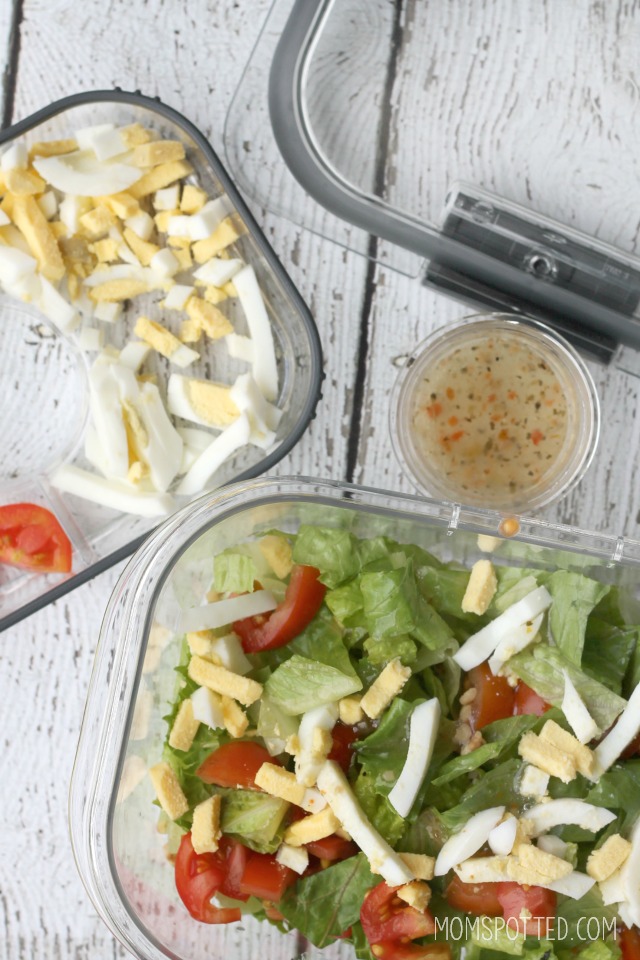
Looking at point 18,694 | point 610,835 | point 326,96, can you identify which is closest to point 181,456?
point 18,694

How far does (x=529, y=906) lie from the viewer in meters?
1.03

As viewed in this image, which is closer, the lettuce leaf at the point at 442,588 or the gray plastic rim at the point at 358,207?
the lettuce leaf at the point at 442,588

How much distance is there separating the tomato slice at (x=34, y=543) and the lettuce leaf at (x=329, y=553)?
Answer: 1.50ft

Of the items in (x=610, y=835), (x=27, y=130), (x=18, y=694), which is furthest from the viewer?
(x=18, y=694)

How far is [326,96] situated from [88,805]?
1.08m

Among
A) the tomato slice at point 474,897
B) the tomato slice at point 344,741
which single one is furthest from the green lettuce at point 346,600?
Answer: the tomato slice at point 474,897

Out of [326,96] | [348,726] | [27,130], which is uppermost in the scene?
[326,96]

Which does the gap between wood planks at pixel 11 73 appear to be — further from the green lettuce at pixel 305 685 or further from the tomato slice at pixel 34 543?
the green lettuce at pixel 305 685

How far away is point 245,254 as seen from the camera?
4.48ft

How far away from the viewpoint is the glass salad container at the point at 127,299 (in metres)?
1.31

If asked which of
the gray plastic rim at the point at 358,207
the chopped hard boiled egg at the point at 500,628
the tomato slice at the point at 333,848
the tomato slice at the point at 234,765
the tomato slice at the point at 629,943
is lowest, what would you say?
the tomato slice at the point at 629,943

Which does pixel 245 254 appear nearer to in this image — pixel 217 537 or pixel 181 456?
pixel 181 456

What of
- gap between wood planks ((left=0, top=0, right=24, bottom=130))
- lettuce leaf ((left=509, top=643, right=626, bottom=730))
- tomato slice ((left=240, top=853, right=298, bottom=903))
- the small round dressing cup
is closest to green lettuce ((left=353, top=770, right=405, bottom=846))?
tomato slice ((left=240, top=853, right=298, bottom=903))

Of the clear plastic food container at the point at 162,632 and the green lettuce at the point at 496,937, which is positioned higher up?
the clear plastic food container at the point at 162,632
